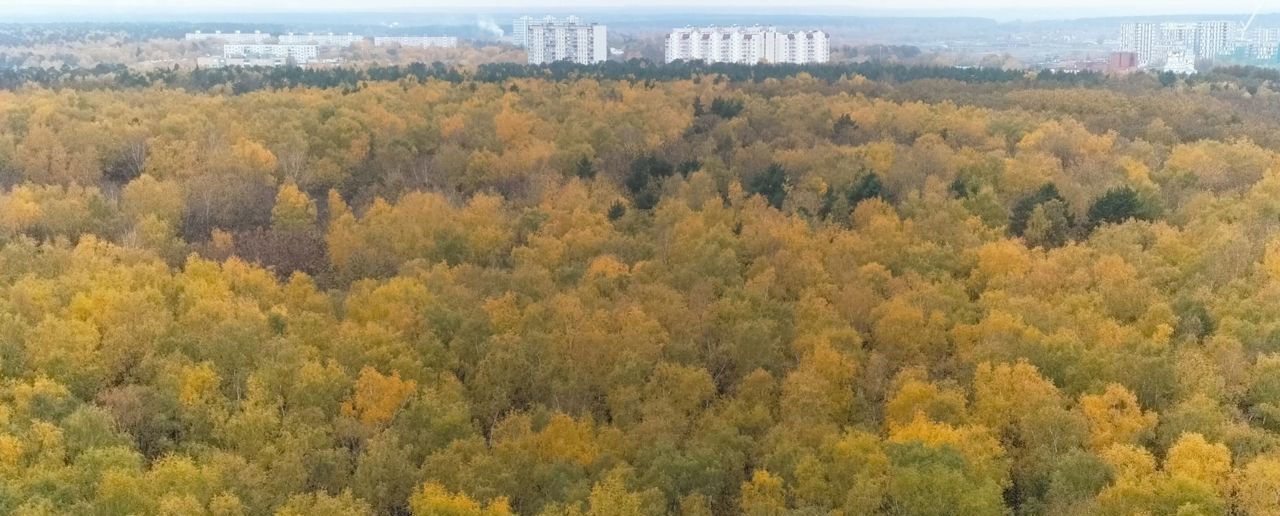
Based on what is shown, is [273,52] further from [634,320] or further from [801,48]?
[634,320]

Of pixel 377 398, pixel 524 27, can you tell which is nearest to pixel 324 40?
pixel 524 27

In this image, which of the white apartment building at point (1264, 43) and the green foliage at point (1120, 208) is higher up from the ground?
the white apartment building at point (1264, 43)

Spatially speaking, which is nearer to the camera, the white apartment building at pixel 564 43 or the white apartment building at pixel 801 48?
the white apartment building at pixel 801 48

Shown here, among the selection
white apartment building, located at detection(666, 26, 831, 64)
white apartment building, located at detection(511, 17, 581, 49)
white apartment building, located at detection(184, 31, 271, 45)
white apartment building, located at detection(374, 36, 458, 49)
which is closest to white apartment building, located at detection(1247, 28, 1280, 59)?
white apartment building, located at detection(666, 26, 831, 64)

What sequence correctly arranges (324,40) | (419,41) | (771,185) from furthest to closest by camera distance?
1. (324,40)
2. (419,41)
3. (771,185)

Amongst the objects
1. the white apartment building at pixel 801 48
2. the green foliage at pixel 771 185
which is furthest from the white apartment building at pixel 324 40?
the green foliage at pixel 771 185

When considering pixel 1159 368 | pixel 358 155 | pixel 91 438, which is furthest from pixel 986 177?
pixel 91 438

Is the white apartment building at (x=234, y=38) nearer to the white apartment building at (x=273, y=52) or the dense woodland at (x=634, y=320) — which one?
the white apartment building at (x=273, y=52)

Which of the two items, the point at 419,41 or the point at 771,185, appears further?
the point at 419,41
